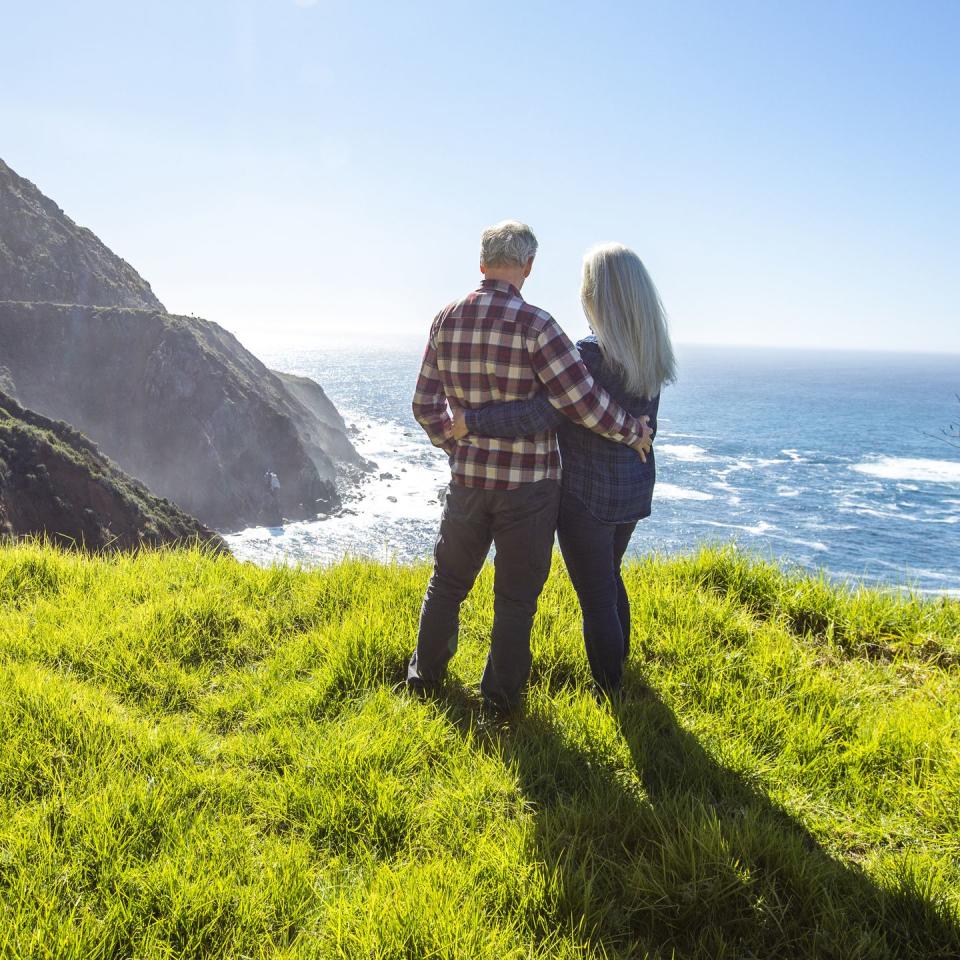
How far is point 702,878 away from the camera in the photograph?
2070 mm

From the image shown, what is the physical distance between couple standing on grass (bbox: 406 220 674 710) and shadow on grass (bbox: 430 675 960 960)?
780 mm

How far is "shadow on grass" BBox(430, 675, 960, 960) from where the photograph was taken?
1919 millimetres

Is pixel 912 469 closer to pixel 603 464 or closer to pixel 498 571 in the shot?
pixel 603 464

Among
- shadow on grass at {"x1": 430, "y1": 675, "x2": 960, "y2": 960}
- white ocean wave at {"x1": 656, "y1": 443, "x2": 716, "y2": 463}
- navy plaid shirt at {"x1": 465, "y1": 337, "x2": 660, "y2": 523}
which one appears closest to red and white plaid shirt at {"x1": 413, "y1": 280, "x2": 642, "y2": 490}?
navy plaid shirt at {"x1": 465, "y1": 337, "x2": 660, "y2": 523}

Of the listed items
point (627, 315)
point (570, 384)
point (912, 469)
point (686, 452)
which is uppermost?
point (627, 315)

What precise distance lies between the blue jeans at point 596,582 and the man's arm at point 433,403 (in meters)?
0.74

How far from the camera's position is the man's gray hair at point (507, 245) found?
3152mm

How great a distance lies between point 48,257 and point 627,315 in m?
100.0

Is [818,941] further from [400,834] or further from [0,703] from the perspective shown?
[0,703]

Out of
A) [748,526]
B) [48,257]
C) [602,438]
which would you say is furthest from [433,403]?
[48,257]

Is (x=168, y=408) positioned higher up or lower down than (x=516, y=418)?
lower down

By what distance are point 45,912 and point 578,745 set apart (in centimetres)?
206

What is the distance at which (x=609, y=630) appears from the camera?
338 centimetres

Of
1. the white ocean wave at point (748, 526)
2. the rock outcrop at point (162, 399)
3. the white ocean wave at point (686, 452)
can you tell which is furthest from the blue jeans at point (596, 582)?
the white ocean wave at point (686, 452)
